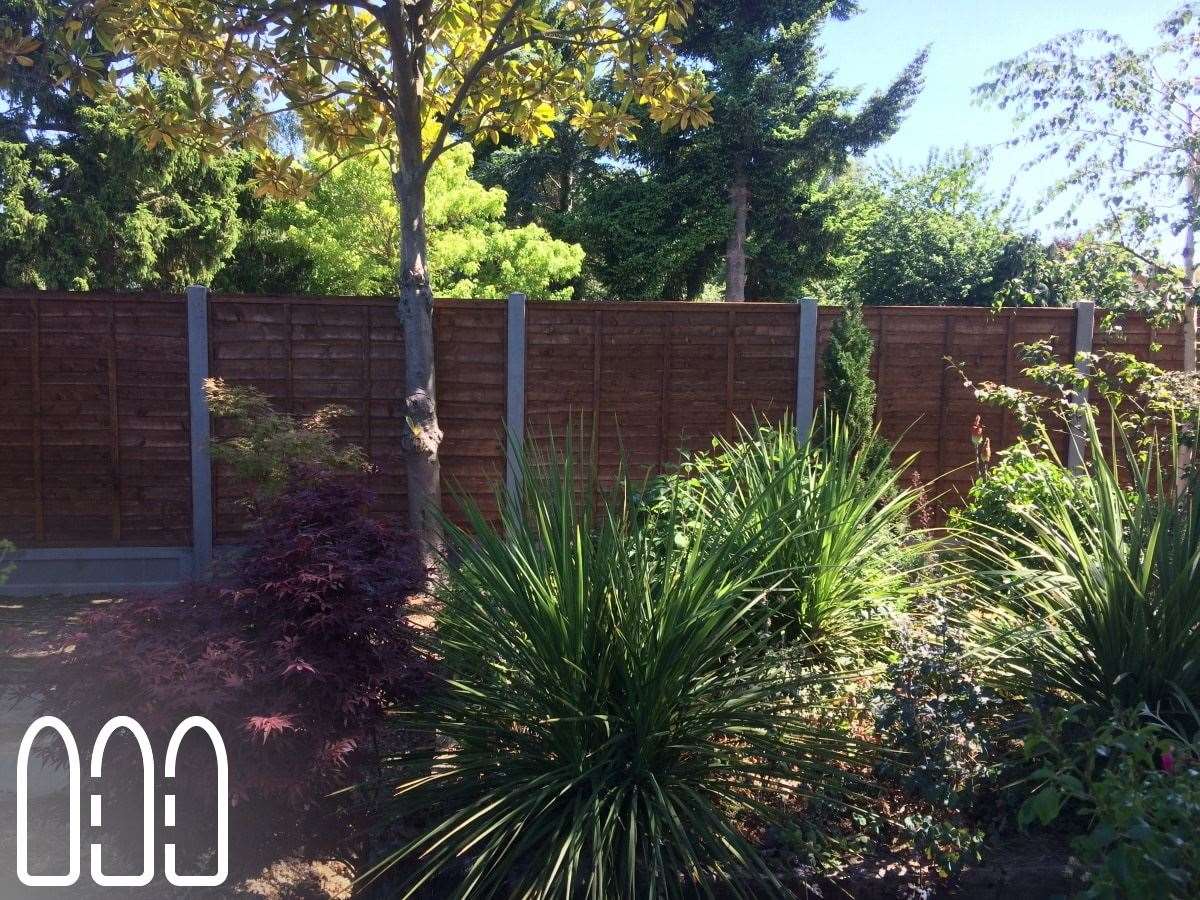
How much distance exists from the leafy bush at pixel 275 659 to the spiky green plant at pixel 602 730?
0.21 m

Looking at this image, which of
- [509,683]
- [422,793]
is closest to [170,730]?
[422,793]

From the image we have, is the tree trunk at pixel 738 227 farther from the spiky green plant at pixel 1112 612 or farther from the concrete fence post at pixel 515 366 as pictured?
the spiky green plant at pixel 1112 612

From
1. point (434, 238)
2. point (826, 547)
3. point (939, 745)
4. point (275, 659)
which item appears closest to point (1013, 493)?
point (826, 547)

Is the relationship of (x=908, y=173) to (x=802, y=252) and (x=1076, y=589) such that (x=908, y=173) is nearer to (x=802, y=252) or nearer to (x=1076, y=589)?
(x=802, y=252)

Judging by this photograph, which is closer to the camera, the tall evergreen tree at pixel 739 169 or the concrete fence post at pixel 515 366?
the concrete fence post at pixel 515 366

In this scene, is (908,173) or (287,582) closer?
(287,582)

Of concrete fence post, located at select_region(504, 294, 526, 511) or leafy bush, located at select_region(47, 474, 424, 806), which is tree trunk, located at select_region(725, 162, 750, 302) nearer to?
concrete fence post, located at select_region(504, 294, 526, 511)

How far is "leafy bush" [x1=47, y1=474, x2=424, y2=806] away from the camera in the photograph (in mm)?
2916

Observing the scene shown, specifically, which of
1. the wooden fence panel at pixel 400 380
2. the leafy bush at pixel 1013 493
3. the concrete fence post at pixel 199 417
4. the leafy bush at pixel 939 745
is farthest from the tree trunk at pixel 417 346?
the leafy bush at pixel 939 745

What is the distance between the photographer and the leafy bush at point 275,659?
292 centimetres

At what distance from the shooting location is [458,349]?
26.8 ft

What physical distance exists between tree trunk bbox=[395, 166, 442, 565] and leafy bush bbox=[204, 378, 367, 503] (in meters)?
0.36

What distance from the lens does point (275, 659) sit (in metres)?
3.03

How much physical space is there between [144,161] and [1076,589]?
Answer: 1386 centimetres
